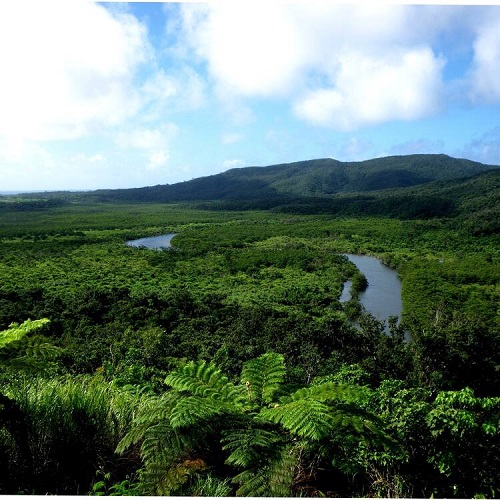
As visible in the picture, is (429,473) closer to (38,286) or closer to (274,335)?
(274,335)

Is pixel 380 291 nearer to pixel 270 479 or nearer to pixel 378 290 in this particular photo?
pixel 378 290

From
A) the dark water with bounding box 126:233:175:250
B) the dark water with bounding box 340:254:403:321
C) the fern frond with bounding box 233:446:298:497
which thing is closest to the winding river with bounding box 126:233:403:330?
the dark water with bounding box 340:254:403:321

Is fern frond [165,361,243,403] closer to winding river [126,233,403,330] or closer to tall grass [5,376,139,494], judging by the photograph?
tall grass [5,376,139,494]

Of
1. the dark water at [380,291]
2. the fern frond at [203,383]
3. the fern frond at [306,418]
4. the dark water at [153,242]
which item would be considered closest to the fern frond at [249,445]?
the fern frond at [306,418]

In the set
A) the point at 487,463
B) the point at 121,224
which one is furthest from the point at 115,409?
the point at 121,224

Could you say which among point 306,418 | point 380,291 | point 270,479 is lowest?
point 380,291

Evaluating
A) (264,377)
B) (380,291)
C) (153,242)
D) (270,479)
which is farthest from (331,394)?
(153,242)
